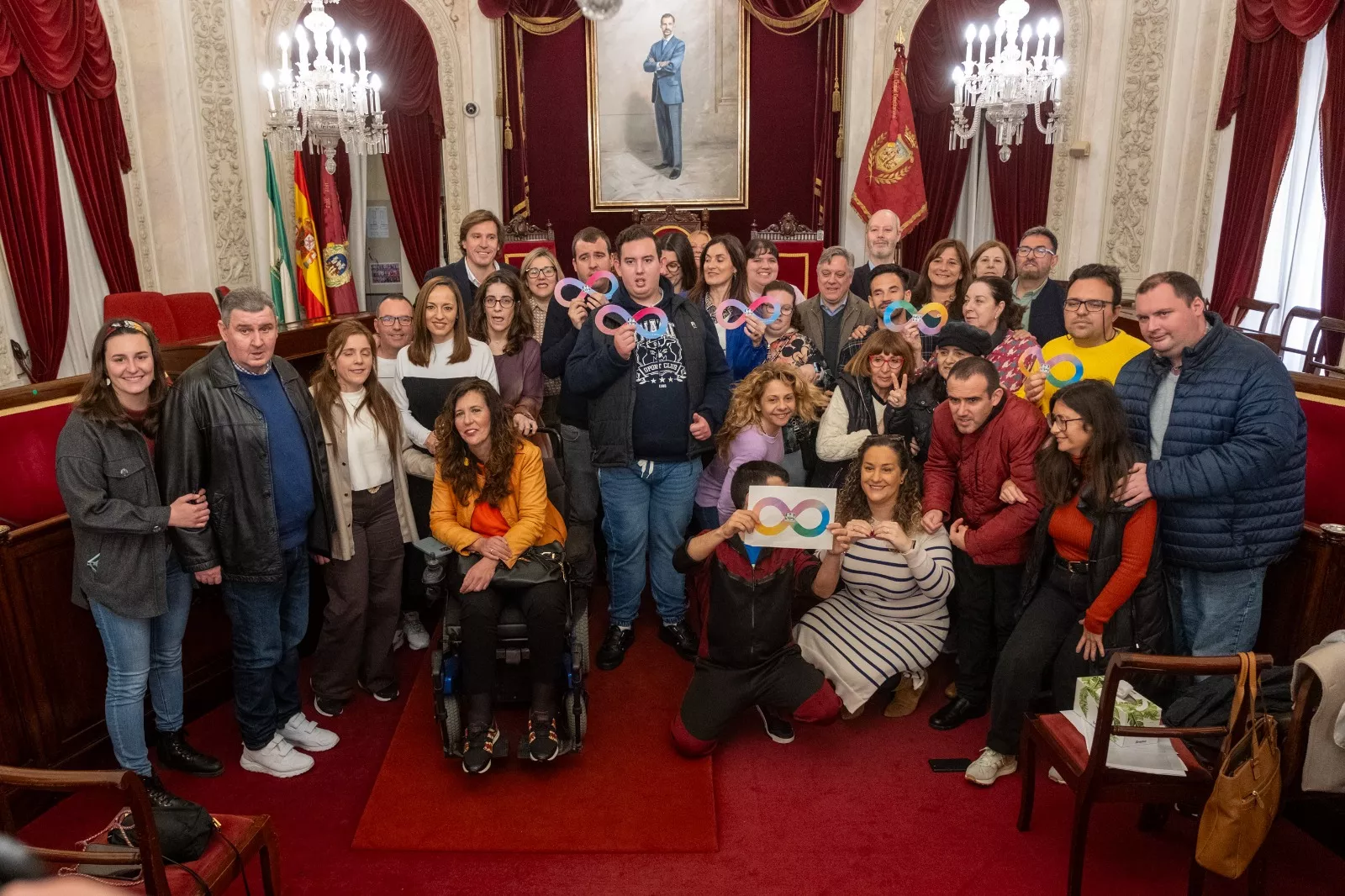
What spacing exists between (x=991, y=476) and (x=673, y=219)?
18.0ft

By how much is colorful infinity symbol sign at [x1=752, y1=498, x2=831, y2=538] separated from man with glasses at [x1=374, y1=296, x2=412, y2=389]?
1.74 metres

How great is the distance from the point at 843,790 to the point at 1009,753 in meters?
0.61

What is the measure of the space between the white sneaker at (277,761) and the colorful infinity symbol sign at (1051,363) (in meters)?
3.08

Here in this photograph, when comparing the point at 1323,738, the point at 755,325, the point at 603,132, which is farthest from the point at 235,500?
the point at 603,132

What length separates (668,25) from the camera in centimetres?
812

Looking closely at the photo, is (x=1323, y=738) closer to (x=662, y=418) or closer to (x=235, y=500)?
(x=662, y=418)

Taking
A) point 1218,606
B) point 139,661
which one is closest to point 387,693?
point 139,661

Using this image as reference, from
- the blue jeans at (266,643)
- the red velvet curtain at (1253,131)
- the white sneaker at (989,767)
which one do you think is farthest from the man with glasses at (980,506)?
the red velvet curtain at (1253,131)

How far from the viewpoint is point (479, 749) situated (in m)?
3.05

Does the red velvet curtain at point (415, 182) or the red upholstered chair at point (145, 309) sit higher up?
the red velvet curtain at point (415, 182)

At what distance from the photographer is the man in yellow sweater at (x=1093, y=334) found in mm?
3289

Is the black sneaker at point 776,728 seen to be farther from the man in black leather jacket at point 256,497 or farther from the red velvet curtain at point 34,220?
the red velvet curtain at point 34,220

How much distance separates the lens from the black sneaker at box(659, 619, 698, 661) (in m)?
3.95

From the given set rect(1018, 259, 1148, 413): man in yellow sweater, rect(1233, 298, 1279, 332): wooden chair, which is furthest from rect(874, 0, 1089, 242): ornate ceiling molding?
rect(1018, 259, 1148, 413): man in yellow sweater
